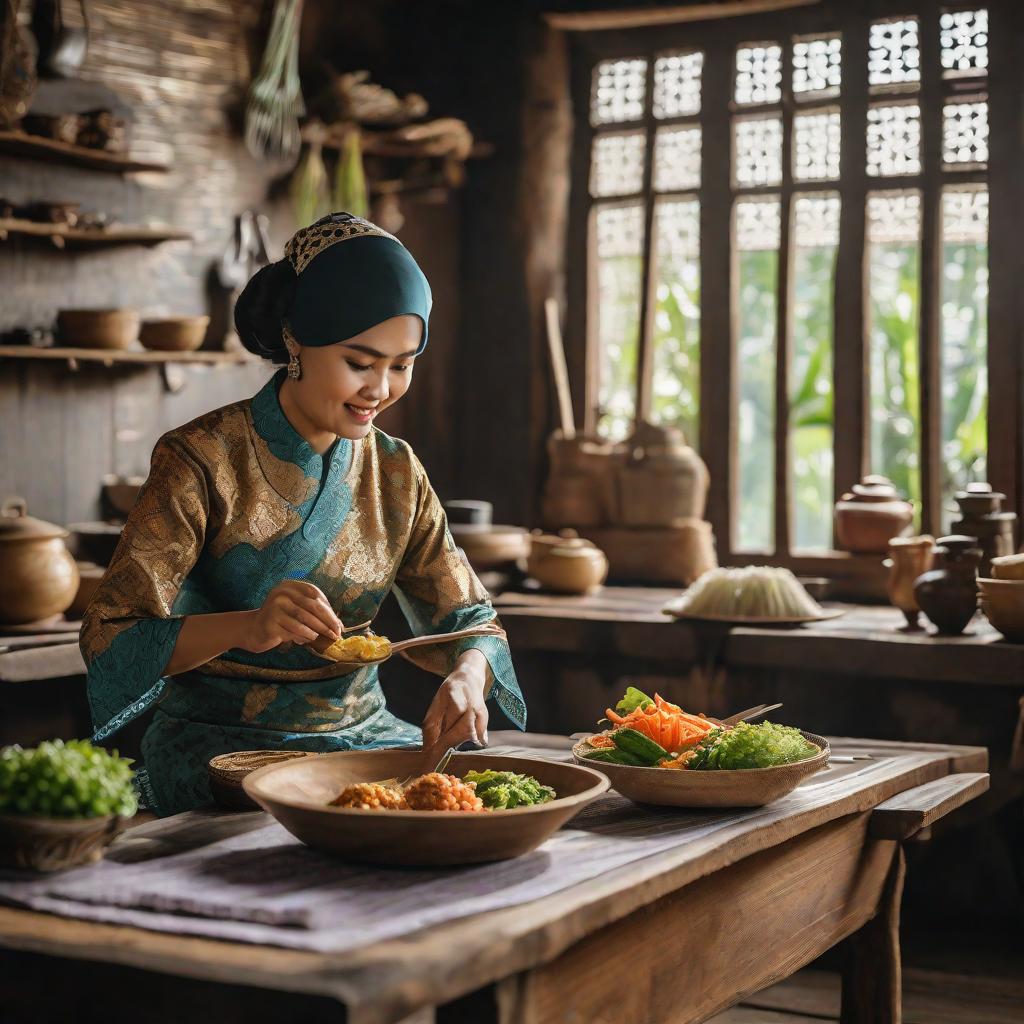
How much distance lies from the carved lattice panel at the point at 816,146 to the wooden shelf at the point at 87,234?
2.22 m

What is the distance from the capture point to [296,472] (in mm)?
2736

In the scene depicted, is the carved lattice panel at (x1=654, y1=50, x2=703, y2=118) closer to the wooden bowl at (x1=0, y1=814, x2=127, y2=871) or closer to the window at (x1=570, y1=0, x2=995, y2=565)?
the window at (x1=570, y1=0, x2=995, y2=565)

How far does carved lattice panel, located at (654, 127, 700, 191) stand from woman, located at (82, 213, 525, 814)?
306cm

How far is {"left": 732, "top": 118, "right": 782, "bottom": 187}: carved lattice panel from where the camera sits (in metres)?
5.53

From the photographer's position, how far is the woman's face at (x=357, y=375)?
2590 mm

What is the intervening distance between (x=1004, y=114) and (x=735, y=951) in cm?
383

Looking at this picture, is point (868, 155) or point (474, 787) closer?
point (474, 787)

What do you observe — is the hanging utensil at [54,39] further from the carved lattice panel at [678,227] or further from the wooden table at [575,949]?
the wooden table at [575,949]

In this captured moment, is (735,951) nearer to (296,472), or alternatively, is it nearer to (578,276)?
(296,472)

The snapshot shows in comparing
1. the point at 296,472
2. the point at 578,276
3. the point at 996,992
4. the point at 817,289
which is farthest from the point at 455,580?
the point at 817,289

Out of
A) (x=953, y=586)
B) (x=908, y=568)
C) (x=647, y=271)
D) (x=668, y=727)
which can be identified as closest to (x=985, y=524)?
(x=908, y=568)

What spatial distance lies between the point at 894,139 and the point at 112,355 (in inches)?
112

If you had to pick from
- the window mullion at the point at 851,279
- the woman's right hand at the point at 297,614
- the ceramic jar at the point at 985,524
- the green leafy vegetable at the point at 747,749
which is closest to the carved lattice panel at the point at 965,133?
the window mullion at the point at 851,279

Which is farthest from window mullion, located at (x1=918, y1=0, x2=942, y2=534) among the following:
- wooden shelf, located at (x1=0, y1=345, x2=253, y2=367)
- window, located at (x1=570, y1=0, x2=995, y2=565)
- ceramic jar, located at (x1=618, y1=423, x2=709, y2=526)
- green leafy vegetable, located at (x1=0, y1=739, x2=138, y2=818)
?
green leafy vegetable, located at (x1=0, y1=739, x2=138, y2=818)
